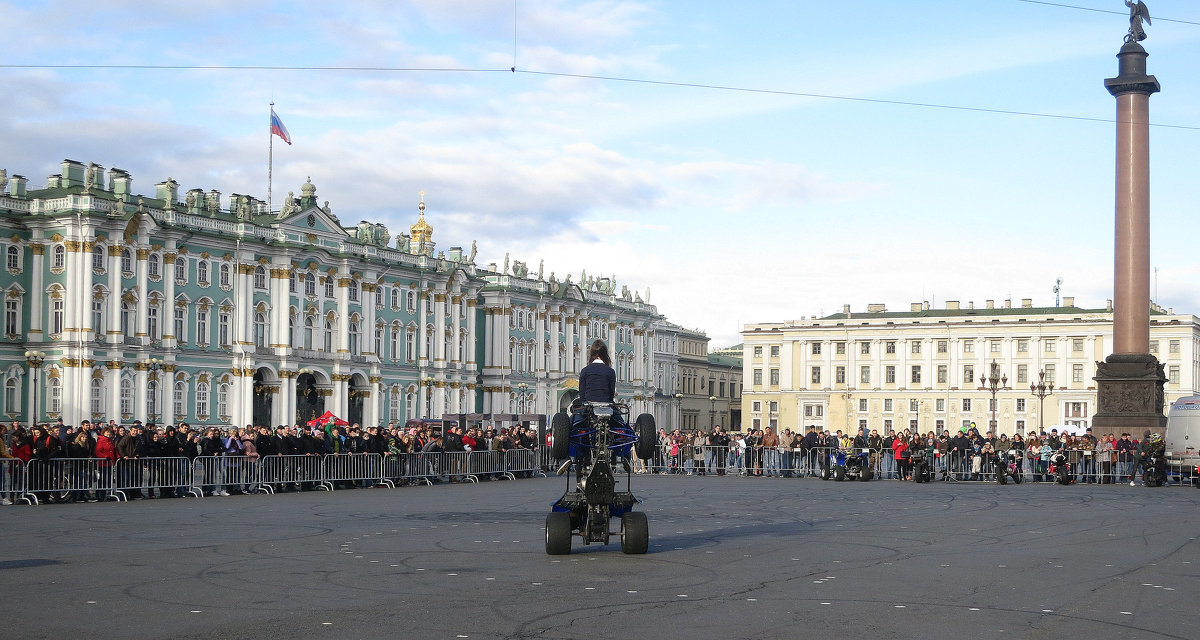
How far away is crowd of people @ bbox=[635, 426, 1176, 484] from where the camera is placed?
140 ft

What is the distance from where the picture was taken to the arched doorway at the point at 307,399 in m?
78.8

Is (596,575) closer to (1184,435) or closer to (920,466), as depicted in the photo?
(920,466)

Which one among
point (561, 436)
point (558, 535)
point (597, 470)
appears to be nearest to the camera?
point (561, 436)

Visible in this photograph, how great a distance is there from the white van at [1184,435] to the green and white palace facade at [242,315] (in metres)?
47.4

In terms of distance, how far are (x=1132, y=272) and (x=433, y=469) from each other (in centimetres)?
2387

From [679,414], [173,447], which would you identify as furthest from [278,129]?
[679,414]

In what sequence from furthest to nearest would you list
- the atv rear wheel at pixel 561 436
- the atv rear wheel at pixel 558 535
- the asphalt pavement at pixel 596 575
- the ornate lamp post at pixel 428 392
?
the ornate lamp post at pixel 428 392
the atv rear wheel at pixel 558 535
the atv rear wheel at pixel 561 436
the asphalt pavement at pixel 596 575

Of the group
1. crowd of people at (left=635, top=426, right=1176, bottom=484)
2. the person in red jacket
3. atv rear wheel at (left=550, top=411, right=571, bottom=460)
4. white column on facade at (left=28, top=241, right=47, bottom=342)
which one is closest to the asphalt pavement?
atv rear wheel at (left=550, top=411, right=571, bottom=460)

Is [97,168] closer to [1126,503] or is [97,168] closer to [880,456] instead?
[880,456]

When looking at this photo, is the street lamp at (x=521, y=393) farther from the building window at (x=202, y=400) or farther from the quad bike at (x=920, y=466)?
the quad bike at (x=920, y=466)

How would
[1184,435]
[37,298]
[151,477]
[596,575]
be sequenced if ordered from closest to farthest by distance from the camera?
[596,575] → [151,477] → [1184,435] → [37,298]

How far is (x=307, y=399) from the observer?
79750 millimetres

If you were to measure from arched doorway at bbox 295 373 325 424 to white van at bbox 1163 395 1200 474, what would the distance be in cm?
4992

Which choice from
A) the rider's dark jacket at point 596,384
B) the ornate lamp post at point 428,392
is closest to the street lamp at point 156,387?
the ornate lamp post at point 428,392
